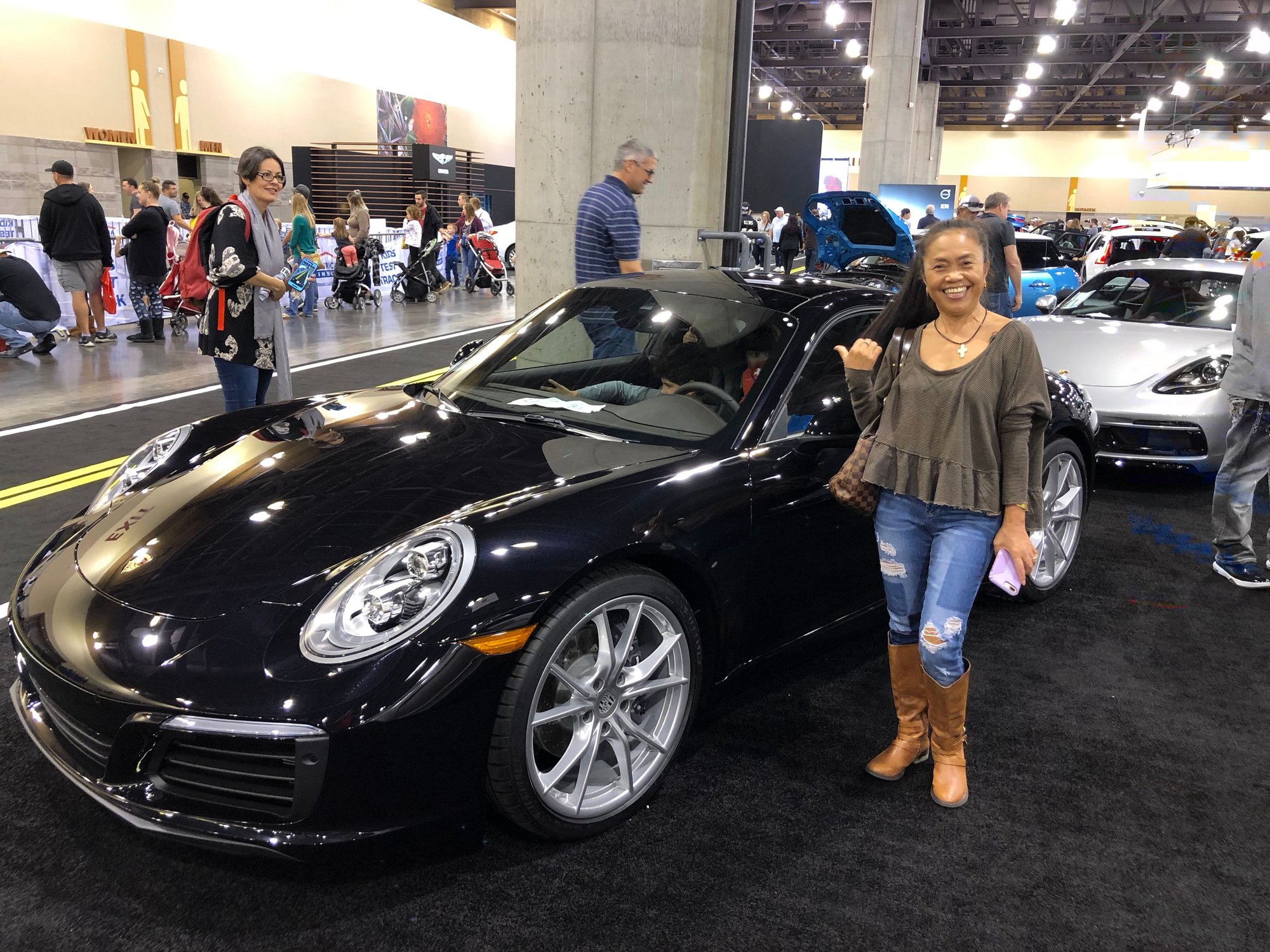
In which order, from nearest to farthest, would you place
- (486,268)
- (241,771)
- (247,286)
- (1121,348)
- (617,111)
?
(241,771)
(247,286)
(1121,348)
(617,111)
(486,268)

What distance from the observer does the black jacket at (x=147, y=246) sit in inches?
427

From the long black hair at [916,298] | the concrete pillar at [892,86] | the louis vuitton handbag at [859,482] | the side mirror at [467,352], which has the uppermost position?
the concrete pillar at [892,86]

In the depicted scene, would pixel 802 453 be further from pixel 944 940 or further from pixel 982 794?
pixel 944 940

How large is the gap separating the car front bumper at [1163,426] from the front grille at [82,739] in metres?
5.54

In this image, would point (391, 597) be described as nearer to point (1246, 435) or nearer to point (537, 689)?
point (537, 689)

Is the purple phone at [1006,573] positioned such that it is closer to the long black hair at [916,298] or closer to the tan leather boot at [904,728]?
the tan leather boot at [904,728]

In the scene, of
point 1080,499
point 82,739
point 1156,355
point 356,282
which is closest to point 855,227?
point 356,282

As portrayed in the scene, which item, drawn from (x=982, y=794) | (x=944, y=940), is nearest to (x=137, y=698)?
(x=944, y=940)

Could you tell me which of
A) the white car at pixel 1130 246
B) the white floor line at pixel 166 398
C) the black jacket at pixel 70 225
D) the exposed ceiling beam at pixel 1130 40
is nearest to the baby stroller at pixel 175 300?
the black jacket at pixel 70 225

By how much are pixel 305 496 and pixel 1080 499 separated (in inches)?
132

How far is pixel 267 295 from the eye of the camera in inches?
199

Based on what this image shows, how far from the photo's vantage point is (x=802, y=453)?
307cm

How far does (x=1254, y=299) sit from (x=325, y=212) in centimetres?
2255

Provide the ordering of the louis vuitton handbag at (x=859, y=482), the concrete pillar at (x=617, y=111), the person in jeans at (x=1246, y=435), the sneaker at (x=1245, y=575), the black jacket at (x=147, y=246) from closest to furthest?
1. the louis vuitton handbag at (x=859, y=482)
2. the person in jeans at (x=1246, y=435)
3. the sneaker at (x=1245, y=575)
4. the concrete pillar at (x=617, y=111)
5. the black jacket at (x=147, y=246)
